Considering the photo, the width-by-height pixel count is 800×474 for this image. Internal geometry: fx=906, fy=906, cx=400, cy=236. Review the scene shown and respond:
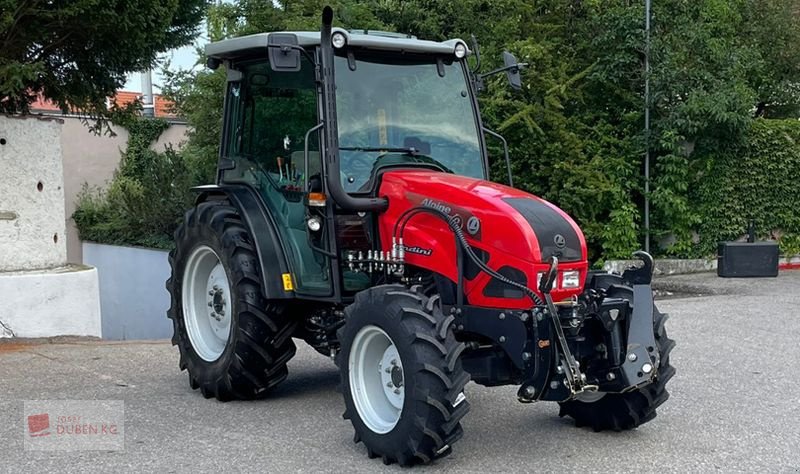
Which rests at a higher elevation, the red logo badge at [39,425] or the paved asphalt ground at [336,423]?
the red logo badge at [39,425]

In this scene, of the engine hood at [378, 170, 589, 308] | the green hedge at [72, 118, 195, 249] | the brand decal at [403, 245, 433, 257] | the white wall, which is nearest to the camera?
the engine hood at [378, 170, 589, 308]

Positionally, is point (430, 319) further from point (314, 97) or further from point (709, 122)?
point (709, 122)

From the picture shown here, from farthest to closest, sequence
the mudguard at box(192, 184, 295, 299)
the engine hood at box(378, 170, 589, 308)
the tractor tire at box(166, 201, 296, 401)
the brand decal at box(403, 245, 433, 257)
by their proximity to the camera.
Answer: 1. the tractor tire at box(166, 201, 296, 401)
2. the mudguard at box(192, 184, 295, 299)
3. the brand decal at box(403, 245, 433, 257)
4. the engine hood at box(378, 170, 589, 308)

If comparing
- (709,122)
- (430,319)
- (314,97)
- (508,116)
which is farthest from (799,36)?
(430,319)

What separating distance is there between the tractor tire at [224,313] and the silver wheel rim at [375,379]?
1.20 meters

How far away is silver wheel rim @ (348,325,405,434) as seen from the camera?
17.0 feet

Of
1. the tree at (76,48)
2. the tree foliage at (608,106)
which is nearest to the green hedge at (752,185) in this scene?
the tree foliage at (608,106)

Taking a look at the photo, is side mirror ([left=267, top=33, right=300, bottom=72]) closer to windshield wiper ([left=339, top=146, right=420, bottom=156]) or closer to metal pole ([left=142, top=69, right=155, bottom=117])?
windshield wiper ([left=339, top=146, right=420, bottom=156])

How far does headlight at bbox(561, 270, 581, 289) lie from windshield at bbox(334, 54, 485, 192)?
1273 mm

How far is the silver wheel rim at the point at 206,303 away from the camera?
682 cm

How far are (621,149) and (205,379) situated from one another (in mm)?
10191

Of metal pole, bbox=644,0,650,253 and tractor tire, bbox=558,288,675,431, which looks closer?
tractor tire, bbox=558,288,675,431

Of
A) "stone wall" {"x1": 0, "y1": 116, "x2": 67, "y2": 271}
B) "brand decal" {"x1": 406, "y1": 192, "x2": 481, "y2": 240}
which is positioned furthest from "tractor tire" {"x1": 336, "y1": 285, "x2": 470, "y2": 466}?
"stone wall" {"x1": 0, "y1": 116, "x2": 67, "y2": 271}

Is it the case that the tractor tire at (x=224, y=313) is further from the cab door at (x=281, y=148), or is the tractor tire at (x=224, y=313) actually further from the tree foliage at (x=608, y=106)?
the tree foliage at (x=608, y=106)
